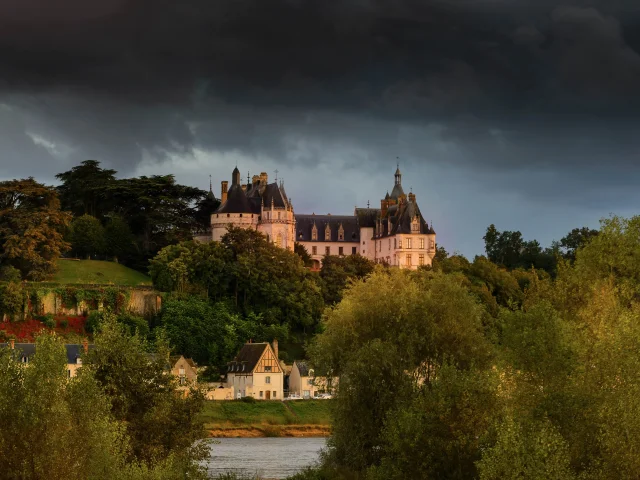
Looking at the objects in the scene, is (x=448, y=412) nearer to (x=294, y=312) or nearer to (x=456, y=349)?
(x=456, y=349)

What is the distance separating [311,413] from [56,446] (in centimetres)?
5484

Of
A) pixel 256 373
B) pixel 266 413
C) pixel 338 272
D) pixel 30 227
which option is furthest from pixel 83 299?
pixel 338 272

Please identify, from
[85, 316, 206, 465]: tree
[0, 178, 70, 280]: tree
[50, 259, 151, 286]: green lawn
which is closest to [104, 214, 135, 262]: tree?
[50, 259, 151, 286]: green lawn

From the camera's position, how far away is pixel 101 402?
1644 inches

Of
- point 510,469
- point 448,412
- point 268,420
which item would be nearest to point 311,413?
point 268,420

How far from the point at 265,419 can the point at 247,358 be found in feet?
23.8

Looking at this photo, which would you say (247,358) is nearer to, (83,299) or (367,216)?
(83,299)

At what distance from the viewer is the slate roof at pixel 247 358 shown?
95.4 metres

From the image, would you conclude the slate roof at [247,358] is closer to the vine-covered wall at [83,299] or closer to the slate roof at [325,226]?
the vine-covered wall at [83,299]

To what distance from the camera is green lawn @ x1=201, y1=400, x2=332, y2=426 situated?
292 ft

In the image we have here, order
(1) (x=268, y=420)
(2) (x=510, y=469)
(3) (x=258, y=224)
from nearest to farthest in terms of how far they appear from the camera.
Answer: (2) (x=510, y=469), (1) (x=268, y=420), (3) (x=258, y=224)

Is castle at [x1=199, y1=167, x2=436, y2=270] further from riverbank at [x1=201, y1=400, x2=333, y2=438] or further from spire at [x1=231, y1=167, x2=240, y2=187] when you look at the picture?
riverbank at [x1=201, y1=400, x2=333, y2=438]

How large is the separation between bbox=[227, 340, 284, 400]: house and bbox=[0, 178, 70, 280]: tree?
2059cm

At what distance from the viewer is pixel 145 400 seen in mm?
45938
